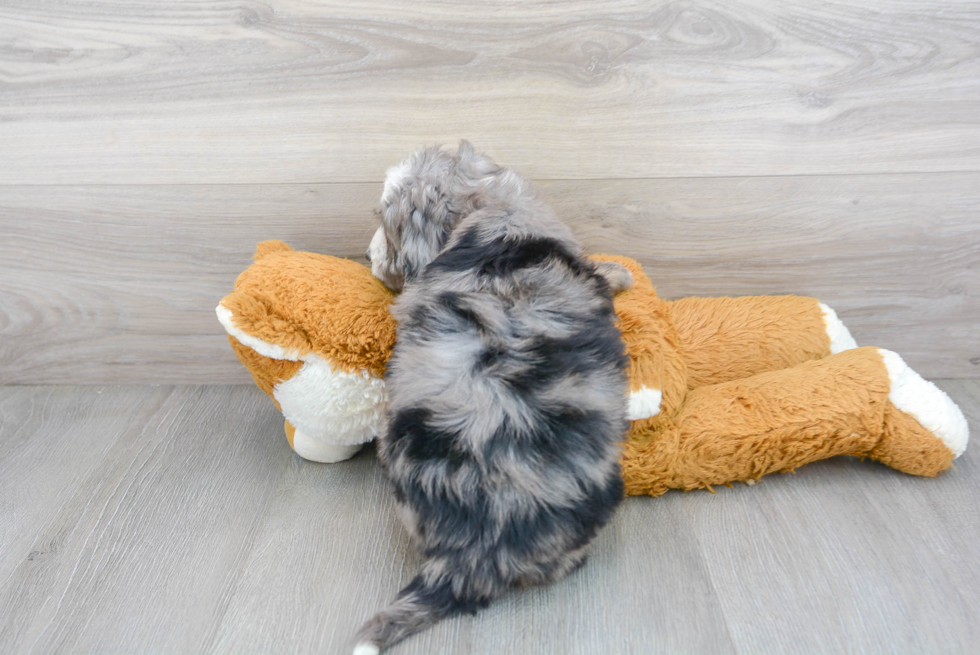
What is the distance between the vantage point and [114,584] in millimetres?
1079

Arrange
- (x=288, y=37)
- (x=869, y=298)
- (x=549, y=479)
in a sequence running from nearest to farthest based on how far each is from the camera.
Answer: (x=549, y=479) → (x=288, y=37) → (x=869, y=298)

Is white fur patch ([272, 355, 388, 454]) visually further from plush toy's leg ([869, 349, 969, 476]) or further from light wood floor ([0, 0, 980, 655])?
plush toy's leg ([869, 349, 969, 476])

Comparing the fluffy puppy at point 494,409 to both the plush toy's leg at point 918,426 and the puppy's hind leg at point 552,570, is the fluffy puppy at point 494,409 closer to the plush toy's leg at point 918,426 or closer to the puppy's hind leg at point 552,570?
the puppy's hind leg at point 552,570

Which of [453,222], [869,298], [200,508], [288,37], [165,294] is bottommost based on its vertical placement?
[200,508]

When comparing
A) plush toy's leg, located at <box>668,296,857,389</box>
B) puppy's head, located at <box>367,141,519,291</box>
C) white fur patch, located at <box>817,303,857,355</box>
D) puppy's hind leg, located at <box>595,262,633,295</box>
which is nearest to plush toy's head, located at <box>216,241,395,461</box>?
puppy's head, located at <box>367,141,519,291</box>

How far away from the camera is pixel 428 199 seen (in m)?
1.10

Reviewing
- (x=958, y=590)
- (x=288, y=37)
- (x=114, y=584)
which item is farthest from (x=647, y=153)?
(x=114, y=584)

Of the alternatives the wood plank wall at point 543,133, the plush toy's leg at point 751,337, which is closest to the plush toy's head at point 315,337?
the wood plank wall at point 543,133

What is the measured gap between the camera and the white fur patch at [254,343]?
1.14 m

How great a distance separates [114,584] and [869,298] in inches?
63.4

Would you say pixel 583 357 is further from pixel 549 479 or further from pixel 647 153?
pixel 647 153

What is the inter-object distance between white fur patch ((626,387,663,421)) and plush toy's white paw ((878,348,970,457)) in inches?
17.0

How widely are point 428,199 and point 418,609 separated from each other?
64cm

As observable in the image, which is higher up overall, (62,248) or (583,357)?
(583,357)
